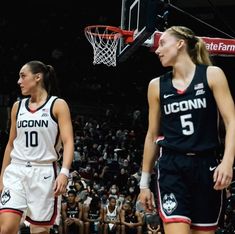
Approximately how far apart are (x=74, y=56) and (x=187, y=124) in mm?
20614

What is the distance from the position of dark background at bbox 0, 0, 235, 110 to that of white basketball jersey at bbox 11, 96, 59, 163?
57.6 ft

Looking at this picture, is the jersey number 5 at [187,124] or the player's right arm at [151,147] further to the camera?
the player's right arm at [151,147]

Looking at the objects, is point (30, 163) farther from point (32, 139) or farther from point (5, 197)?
point (5, 197)

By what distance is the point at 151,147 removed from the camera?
4363mm

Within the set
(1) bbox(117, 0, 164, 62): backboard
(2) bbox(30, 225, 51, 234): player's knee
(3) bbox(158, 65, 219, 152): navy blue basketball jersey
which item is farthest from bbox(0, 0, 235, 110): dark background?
(3) bbox(158, 65, 219, 152): navy blue basketball jersey

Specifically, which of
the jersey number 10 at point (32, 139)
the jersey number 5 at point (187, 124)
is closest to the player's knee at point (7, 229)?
the jersey number 10 at point (32, 139)

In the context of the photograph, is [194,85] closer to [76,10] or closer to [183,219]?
[183,219]

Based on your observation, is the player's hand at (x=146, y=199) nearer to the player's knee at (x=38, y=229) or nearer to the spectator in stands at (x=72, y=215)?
the player's knee at (x=38, y=229)

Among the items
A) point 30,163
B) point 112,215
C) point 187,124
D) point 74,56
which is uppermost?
point 74,56

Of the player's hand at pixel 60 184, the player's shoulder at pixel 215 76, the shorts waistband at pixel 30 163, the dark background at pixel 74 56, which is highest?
the dark background at pixel 74 56

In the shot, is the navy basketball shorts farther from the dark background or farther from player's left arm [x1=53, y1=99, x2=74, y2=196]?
the dark background

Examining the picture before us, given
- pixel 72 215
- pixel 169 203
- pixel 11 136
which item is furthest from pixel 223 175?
pixel 72 215

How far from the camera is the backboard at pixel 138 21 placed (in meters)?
9.49

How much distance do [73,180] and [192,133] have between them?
12135 mm
